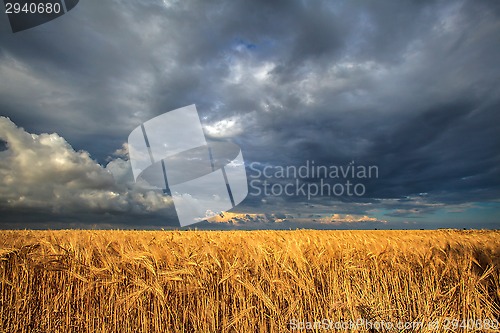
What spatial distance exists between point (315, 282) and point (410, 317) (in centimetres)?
131

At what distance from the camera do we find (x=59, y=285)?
4168mm

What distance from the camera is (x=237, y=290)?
3.76m

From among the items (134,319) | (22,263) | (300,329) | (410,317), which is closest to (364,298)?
(410,317)

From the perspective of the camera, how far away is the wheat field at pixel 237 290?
367 centimetres

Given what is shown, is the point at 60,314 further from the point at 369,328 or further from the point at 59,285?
the point at 369,328

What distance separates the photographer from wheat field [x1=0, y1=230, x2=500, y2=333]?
3666mm

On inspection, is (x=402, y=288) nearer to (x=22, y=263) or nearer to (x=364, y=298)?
(x=364, y=298)

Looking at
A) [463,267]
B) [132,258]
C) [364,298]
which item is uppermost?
[132,258]

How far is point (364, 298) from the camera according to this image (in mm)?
4074

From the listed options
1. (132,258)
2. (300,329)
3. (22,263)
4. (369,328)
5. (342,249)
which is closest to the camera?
(369,328)

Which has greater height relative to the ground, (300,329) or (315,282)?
(315,282)

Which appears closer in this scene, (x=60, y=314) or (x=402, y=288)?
(x=60, y=314)

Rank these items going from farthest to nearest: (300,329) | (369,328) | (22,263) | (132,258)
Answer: (22,263)
(132,258)
(300,329)
(369,328)

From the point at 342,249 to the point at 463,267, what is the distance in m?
1.69
